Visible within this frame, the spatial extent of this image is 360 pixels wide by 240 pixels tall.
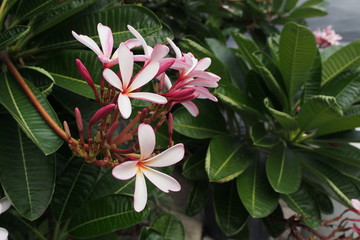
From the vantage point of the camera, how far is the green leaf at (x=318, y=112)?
0.74 metres

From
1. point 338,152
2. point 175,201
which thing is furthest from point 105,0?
point 175,201

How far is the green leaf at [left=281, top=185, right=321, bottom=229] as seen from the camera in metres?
0.88

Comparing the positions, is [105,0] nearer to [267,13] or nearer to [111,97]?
[111,97]

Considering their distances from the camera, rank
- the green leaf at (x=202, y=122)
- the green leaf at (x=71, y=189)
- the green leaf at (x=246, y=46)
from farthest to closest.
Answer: the green leaf at (x=246, y=46)
the green leaf at (x=202, y=122)
the green leaf at (x=71, y=189)

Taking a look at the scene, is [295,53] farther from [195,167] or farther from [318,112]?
[195,167]

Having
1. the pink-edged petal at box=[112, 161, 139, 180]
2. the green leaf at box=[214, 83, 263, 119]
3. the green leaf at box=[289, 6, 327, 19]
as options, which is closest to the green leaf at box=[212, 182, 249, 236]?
the green leaf at box=[214, 83, 263, 119]

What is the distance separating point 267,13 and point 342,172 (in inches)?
37.7

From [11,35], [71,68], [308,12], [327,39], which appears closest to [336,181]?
[71,68]

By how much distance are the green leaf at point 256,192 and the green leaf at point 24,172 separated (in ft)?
1.42

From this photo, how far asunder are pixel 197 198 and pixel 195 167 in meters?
0.14

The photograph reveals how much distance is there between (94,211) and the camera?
691 millimetres

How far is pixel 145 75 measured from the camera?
15.6 inches

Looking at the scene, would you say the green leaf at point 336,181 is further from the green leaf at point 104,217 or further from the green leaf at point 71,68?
the green leaf at point 71,68

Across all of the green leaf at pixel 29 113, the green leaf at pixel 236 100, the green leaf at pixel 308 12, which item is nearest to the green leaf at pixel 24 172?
the green leaf at pixel 29 113
